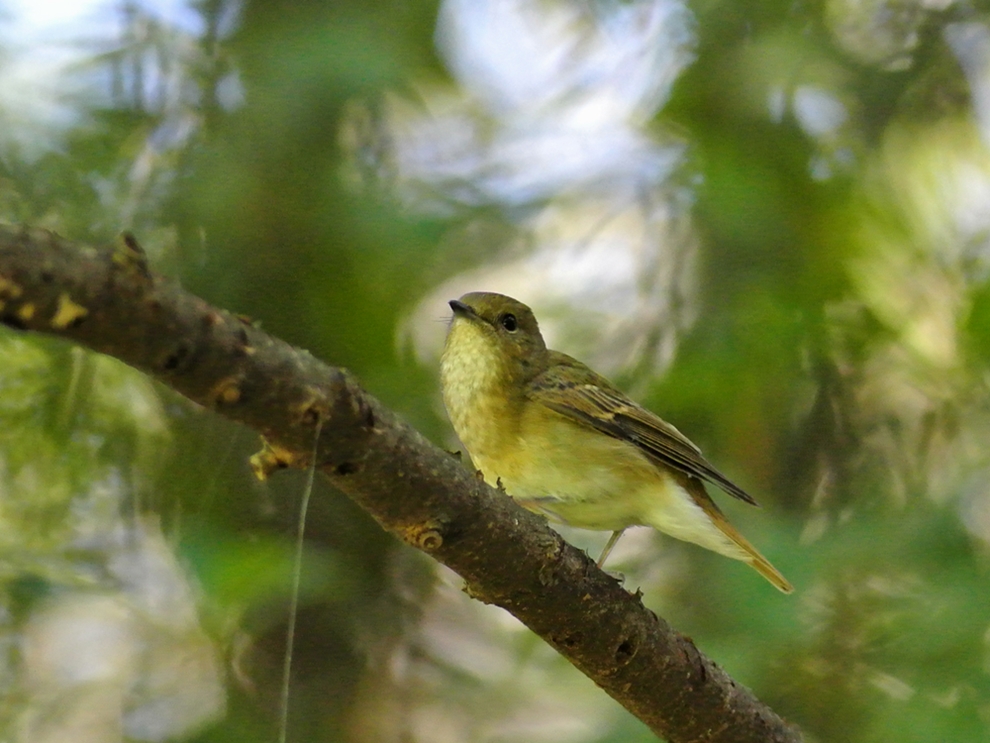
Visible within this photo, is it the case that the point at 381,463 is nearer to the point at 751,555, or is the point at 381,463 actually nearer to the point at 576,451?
the point at 576,451

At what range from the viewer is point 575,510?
12.2ft

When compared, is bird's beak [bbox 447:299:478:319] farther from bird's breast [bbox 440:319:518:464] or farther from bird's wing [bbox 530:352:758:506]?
bird's wing [bbox 530:352:758:506]

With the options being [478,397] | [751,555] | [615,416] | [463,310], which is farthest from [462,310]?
[751,555]

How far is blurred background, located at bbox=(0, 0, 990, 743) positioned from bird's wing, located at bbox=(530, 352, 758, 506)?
0.46m

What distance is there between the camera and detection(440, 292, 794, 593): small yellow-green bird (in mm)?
3703

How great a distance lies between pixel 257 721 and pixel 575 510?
1507mm

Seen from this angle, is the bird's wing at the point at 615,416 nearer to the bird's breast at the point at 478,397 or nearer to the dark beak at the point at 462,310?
the bird's breast at the point at 478,397

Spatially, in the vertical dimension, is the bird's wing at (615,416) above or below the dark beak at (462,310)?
below

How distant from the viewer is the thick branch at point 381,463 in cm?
164

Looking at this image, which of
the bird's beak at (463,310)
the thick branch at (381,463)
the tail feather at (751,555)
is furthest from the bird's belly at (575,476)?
the thick branch at (381,463)

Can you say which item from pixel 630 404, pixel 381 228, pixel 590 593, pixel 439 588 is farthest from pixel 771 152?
pixel 590 593

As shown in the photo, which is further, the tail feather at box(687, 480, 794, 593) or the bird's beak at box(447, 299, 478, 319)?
the bird's beak at box(447, 299, 478, 319)

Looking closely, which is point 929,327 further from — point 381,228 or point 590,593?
point 590,593

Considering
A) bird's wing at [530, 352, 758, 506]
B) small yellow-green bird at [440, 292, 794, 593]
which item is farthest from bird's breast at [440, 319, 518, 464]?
bird's wing at [530, 352, 758, 506]
